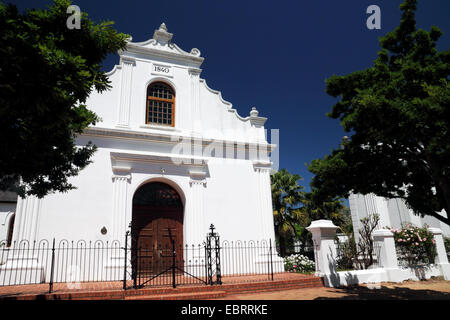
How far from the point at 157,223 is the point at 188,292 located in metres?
4.05

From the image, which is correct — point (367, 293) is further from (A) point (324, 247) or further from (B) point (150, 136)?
(B) point (150, 136)

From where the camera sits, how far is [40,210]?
412 inches

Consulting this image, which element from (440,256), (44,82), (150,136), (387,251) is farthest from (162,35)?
(440,256)

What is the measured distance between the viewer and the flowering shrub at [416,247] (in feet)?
39.8

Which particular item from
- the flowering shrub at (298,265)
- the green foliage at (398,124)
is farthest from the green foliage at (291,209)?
the green foliage at (398,124)

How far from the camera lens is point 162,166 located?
1236 centimetres

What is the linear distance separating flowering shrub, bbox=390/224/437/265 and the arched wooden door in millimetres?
8888

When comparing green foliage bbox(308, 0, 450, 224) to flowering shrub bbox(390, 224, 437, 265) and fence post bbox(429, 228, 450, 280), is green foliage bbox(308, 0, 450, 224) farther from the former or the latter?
fence post bbox(429, 228, 450, 280)

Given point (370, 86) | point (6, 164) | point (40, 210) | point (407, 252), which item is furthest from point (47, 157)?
point (407, 252)

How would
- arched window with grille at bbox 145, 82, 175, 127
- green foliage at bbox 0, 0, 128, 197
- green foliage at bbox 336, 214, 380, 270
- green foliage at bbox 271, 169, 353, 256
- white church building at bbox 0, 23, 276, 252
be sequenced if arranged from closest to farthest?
green foliage at bbox 0, 0, 128, 197
white church building at bbox 0, 23, 276, 252
green foliage at bbox 336, 214, 380, 270
arched window with grille at bbox 145, 82, 175, 127
green foliage at bbox 271, 169, 353, 256

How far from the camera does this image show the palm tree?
20562 millimetres

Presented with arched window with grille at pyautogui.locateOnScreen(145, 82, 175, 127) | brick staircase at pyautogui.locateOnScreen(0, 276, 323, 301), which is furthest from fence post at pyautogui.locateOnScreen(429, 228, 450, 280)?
arched window with grille at pyautogui.locateOnScreen(145, 82, 175, 127)
